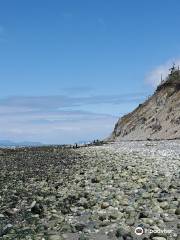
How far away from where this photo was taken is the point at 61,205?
1669cm

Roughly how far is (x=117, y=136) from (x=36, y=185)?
79306mm

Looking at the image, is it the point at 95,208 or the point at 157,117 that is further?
the point at 157,117

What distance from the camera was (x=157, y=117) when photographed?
85.2 meters

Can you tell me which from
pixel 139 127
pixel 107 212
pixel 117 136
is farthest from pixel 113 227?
pixel 117 136

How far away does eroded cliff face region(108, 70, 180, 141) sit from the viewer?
78375 millimetres

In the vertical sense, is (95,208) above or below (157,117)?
below

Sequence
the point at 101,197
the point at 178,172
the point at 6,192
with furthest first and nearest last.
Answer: the point at 178,172 < the point at 6,192 < the point at 101,197

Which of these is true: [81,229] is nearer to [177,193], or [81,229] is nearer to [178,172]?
[177,193]

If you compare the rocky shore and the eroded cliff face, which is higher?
the eroded cliff face

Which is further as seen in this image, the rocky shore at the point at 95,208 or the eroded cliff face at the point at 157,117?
the eroded cliff face at the point at 157,117

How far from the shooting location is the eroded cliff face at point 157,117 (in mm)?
78375

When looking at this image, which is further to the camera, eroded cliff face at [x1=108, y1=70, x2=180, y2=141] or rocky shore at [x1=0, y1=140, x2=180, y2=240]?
eroded cliff face at [x1=108, y1=70, x2=180, y2=141]

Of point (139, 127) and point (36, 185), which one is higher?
point (139, 127)

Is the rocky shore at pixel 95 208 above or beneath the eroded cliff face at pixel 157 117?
beneath
